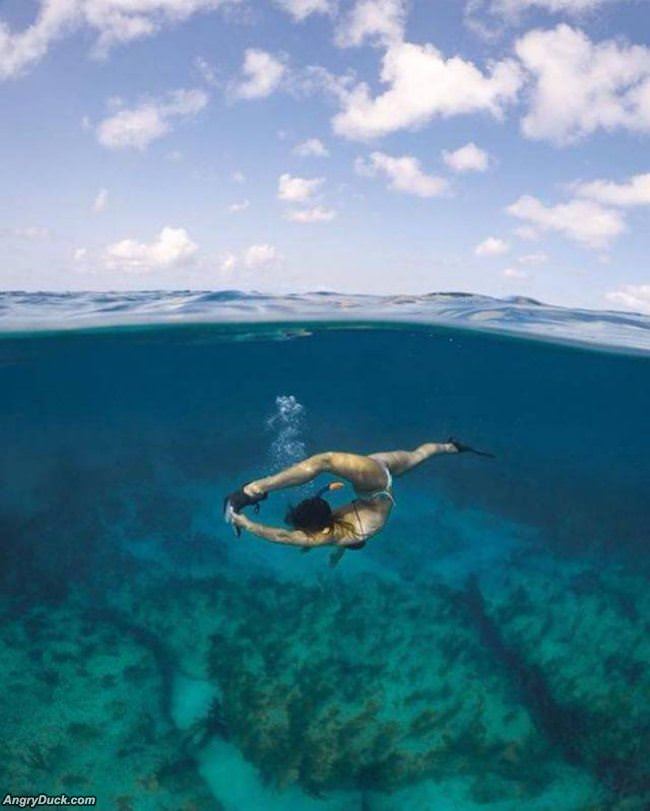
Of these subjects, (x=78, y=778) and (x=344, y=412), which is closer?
(x=78, y=778)

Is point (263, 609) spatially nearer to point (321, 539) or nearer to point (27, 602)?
point (27, 602)

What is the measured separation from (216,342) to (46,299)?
5.83 meters

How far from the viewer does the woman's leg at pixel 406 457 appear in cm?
678

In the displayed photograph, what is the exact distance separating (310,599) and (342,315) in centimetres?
812

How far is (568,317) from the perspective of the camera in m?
17.2

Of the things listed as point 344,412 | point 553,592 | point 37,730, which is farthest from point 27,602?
point 344,412

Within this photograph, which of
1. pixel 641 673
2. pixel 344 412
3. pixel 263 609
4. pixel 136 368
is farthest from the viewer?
pixel 344 412

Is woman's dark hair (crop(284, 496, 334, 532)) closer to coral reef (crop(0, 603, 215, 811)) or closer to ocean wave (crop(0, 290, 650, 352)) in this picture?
coral reef (crop(0, 603, 215, 811))

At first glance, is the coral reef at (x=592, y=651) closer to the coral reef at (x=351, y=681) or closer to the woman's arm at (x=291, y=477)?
the coral reef at (x=351, y=681)

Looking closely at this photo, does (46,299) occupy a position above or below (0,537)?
above

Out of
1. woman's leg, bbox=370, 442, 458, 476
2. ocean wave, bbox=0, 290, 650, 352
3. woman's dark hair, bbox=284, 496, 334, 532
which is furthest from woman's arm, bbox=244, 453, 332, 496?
ocean wave, bbox=0, 290, 650, 352

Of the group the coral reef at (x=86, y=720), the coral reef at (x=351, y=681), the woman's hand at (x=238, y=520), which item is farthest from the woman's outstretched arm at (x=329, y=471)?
the coral reef at (x=86, y=720)

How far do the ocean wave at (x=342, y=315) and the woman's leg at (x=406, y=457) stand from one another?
956 cm

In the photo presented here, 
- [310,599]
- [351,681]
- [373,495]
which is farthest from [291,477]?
[310,599]
